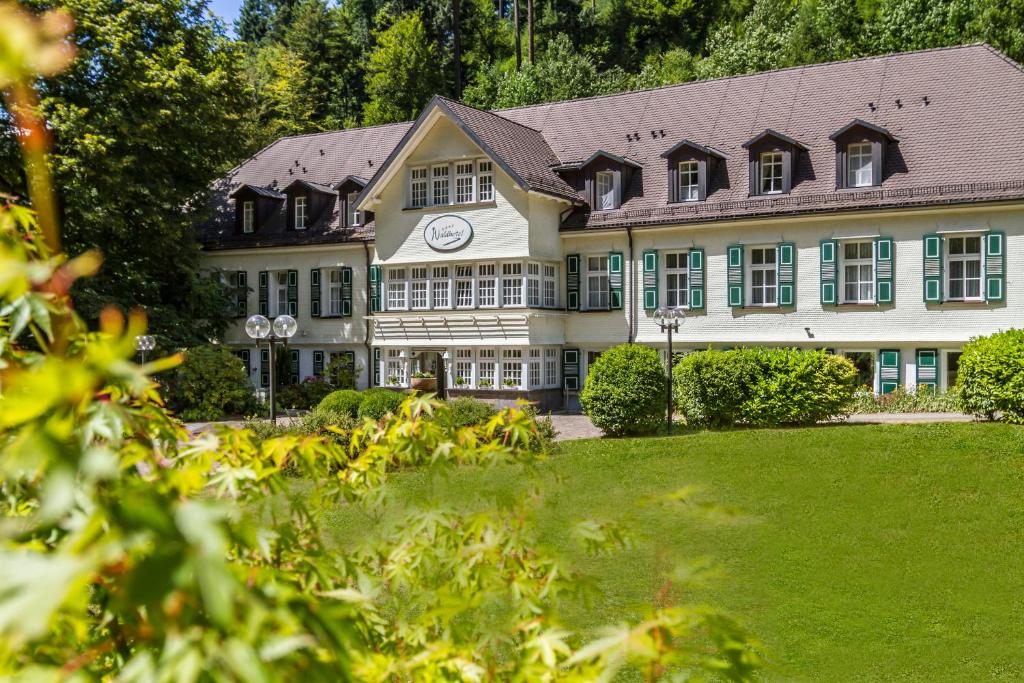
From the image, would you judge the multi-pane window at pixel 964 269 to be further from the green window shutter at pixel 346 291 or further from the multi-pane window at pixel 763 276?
the green window shutter at pixel 346 291

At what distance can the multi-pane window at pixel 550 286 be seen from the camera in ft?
88.8

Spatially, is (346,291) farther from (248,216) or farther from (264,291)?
(248,216)

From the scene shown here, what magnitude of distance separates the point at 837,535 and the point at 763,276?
14159mm

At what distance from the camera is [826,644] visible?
8445mm

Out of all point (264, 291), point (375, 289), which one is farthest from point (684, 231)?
point (264, 291)

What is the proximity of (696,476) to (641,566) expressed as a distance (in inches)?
193

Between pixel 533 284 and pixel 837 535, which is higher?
pixel 533 284

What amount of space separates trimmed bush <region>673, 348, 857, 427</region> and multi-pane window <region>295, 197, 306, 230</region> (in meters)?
16.9

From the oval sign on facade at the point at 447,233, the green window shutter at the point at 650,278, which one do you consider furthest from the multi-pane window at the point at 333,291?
the green window shutter at the point at 650,278

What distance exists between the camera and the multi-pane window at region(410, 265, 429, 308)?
2828 cm

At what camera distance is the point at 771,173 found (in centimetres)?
2516

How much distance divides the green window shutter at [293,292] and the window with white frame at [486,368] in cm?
803

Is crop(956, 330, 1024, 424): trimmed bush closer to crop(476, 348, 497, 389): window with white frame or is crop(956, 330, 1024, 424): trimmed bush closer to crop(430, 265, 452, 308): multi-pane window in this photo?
crop(476, 348, 497, 389): window with white frame

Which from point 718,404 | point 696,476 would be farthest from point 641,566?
point 718,404
